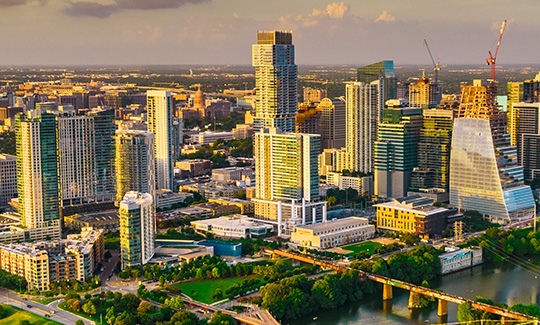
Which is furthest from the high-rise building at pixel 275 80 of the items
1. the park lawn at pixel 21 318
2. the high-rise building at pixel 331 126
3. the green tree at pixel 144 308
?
the park lawn at pixel 21 318

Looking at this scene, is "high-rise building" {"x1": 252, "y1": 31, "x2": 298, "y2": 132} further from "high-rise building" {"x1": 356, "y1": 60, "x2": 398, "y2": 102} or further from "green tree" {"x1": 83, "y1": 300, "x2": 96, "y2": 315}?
"green tree" {"x1": 83, "y1": 300, "x2": 96, "y2": 315}

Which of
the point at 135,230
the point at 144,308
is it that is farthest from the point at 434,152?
the point at 144,308

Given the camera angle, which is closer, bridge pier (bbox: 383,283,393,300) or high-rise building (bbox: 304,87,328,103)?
bridge pier (bbox: 383,283,393,300)

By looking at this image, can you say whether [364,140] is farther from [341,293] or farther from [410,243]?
[341,293]

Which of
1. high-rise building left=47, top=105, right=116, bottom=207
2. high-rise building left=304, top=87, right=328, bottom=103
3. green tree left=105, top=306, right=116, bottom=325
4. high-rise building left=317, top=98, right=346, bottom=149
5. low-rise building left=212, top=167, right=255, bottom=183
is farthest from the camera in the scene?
high-rise building left=304, top=87, right=328, bottom=103

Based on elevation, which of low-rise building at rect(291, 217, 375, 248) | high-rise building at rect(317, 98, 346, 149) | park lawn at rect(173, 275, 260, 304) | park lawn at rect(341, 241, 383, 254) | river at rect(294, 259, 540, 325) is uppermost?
high-rise building at rect(317, 98, 346, 149)

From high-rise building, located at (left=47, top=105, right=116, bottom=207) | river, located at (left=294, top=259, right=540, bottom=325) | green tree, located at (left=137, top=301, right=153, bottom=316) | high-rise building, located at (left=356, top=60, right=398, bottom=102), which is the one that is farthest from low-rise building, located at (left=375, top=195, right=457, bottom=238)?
high-rise building, located at (left=356, top=60, right=398, bottom=102)

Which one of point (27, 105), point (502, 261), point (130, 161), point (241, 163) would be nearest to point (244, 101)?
point (27, 105)

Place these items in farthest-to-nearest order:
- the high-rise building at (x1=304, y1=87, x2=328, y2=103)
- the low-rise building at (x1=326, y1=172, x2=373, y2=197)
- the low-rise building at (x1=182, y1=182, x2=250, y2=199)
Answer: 1. the high-rise building at (x1=304, y1=87, x2=328, y2=103)
2. the low-rise building at (x1=326, y1=172, x2=373, y2=197)
3. the low-rise building at (x1=182, y1=182, x2=250, y2=199)
